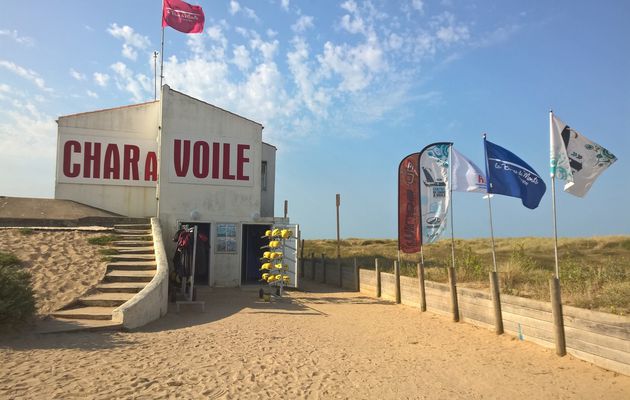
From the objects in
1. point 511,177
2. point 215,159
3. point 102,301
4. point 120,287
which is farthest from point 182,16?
point 511,177

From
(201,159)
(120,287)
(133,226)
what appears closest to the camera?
(120,287)

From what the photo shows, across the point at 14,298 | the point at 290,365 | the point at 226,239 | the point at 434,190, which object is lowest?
the point at 290,365

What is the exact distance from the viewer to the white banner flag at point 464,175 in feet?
43.3

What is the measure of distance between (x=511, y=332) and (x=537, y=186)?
3839 mm

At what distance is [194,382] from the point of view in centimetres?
620

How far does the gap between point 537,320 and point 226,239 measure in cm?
1182

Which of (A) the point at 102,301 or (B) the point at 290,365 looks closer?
(B) the point at 290,365

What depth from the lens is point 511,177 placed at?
1172 centimetres

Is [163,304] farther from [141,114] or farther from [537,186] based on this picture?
[141,114]

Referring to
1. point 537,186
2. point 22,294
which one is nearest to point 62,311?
point 22,294

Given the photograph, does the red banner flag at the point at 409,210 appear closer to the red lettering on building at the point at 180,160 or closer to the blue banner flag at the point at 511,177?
the blue banner flag at the point at 511,177

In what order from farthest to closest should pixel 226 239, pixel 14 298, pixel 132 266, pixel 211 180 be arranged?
pixel 211 180 < pixel 226 239 < pixel 132 266 < pixel 14 298

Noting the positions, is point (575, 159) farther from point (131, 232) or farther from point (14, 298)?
point (131, 232)

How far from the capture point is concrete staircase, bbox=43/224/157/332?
8.95 metres
